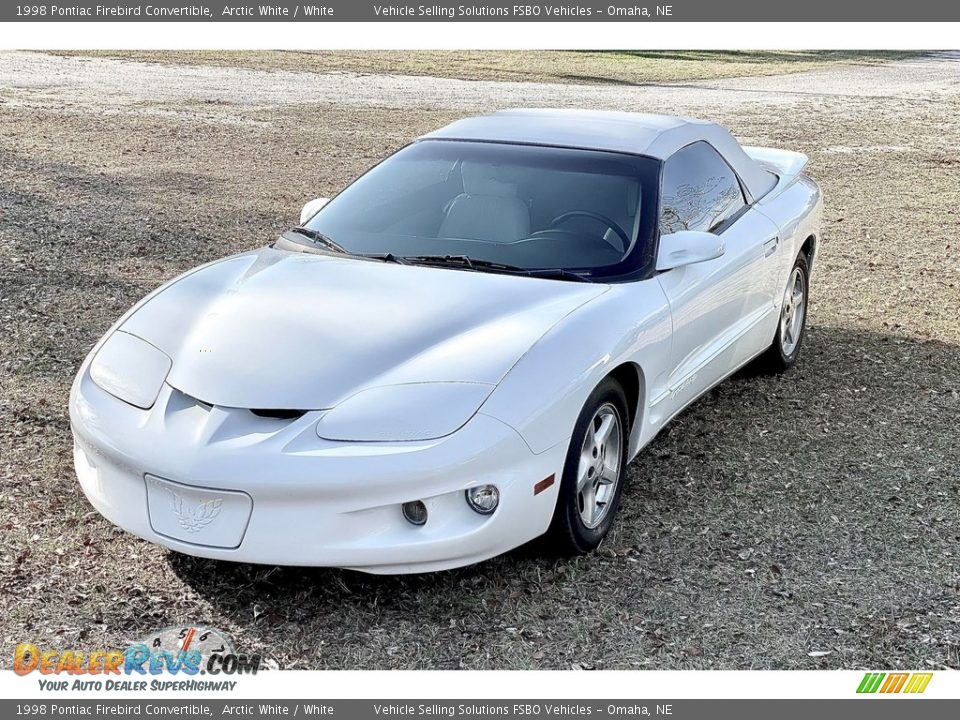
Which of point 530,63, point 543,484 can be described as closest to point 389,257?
point 543,484

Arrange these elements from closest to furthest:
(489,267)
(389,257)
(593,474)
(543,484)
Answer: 1. (543,484)
2. (593,474)
3. (489,267)
4. (389,257)

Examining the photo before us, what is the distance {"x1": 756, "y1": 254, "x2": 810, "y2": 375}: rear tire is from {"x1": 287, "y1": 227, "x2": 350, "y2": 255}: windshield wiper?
261 cm

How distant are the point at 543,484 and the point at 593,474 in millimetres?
474

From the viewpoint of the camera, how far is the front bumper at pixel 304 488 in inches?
139

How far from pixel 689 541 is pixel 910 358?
10.2ft

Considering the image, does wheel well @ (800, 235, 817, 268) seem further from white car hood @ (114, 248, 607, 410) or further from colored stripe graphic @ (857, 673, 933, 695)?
colored stripe graphic @ (857, 673, 933, 695)

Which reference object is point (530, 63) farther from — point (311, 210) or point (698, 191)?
point (311, 210)

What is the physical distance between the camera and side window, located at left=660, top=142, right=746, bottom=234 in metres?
5.18

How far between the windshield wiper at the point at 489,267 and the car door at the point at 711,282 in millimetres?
436

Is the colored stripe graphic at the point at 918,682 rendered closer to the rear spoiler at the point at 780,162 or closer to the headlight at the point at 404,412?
the headlight at the point at 404,412

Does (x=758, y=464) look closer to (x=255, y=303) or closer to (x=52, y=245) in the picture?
(x=255, y=303)

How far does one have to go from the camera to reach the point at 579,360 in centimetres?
404

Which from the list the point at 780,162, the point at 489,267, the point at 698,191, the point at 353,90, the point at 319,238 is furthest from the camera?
the point at 353,90

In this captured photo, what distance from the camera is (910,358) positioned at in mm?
6973
